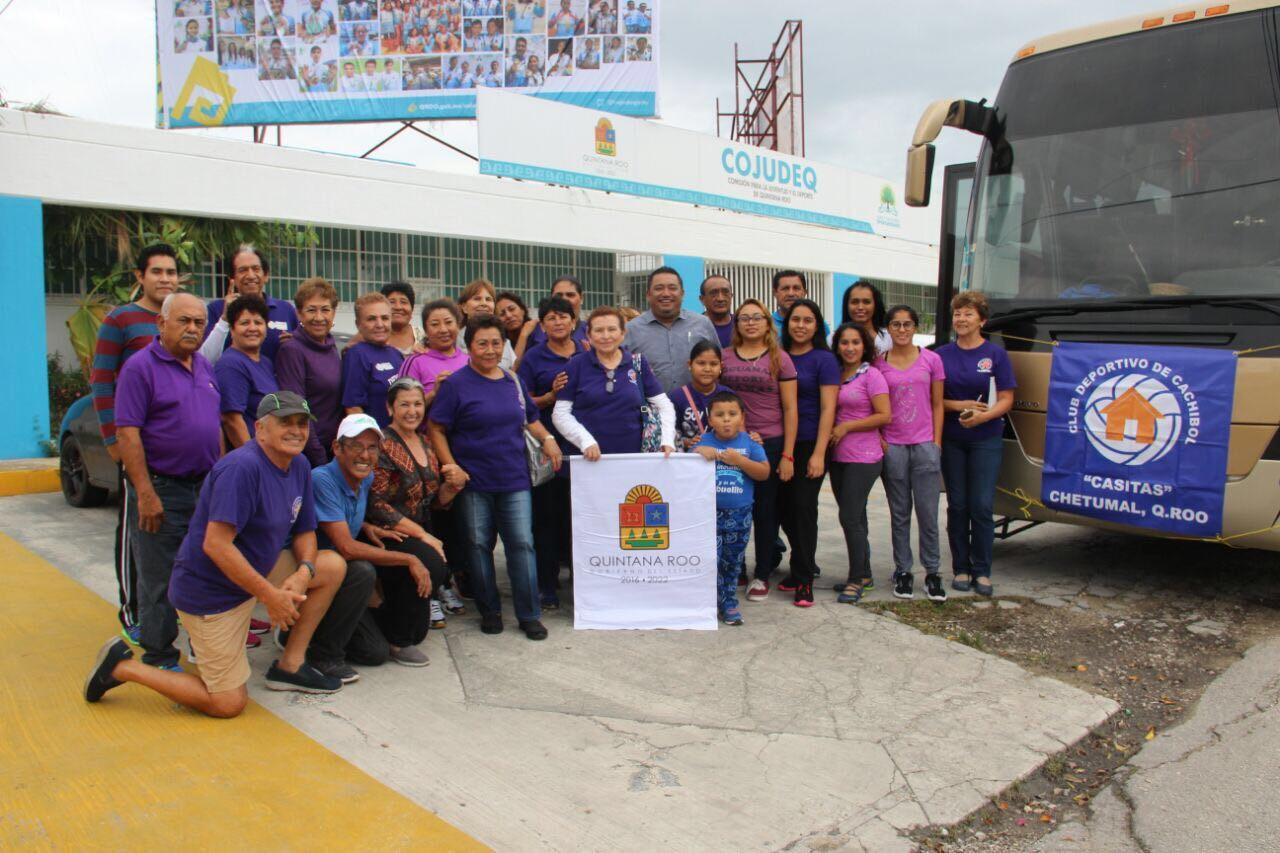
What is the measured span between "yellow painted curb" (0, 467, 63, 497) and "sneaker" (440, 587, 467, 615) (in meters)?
5.91

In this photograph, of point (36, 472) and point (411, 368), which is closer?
point (411, 368)

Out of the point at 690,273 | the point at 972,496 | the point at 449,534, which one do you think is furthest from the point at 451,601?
the point at 690,273

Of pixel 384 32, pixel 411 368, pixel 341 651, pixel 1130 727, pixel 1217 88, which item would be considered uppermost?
pixel 384 32

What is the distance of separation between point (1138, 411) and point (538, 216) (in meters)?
10.7

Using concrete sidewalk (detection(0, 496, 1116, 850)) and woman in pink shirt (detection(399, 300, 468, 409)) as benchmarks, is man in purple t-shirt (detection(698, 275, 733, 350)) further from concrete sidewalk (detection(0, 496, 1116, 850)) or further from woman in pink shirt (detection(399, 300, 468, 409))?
concrete sidewalk (detection(0, 496, 1116, 850))

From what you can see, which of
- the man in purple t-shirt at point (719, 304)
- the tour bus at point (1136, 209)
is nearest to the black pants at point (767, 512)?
the man in purple t-shirt at point (719, 304)

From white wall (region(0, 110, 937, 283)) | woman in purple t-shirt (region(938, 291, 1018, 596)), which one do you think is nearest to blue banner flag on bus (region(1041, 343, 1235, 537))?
woman in purple t-shirt (region(938, 291, 1018, 596))

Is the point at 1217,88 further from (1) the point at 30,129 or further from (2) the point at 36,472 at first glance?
(1) the point at 30,129

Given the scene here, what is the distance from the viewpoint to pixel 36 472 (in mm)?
9695

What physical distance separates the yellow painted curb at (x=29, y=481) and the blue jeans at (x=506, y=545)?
21.2ft

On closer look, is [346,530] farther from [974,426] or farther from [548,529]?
[974,426]

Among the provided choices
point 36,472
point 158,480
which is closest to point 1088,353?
point 158,480

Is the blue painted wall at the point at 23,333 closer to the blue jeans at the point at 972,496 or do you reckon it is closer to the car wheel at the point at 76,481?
the car wheel at the point at 76,481

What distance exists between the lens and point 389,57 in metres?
16.8
